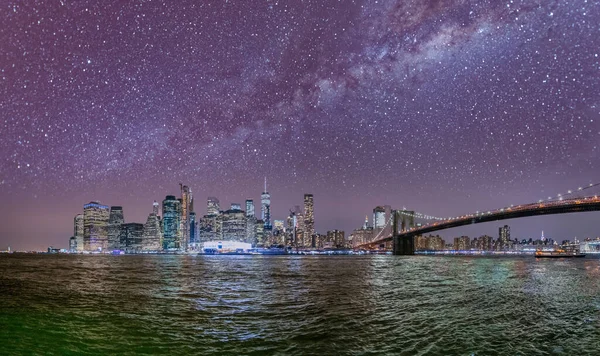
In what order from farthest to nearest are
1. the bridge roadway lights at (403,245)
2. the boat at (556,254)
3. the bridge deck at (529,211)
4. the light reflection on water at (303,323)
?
the boat at (556,254), the bridge roadway lights at (403,245), the bridge deck at (529,211), the light reflection on water at (303,323)

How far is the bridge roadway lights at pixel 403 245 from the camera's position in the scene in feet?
486

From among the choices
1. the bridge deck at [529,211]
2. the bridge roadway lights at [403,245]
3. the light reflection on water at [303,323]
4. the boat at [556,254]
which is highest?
the bridge deck at [529,211]

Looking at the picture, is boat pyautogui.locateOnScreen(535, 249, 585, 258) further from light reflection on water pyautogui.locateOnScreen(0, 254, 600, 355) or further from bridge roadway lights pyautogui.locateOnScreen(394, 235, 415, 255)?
light reflection on water pyautogui.locateOnScreen(0, 254, 600, 355)

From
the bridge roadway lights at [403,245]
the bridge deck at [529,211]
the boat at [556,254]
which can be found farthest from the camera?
the boat at [556,254]

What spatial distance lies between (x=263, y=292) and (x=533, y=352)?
20.6 meters

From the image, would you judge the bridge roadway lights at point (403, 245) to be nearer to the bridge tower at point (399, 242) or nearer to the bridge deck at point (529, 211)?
the bridge tower at point (399, 242)

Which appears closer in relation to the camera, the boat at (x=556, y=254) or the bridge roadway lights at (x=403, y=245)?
the bridge roadway lights at (x=403, y=245)

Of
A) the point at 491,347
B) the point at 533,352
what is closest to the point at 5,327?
the point at 491,347

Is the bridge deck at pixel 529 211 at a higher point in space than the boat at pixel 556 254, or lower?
higher

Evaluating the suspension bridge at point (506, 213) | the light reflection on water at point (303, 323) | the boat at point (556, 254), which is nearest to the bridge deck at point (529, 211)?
the suspension bridge at point (506, 213)

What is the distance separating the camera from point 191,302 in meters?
26.2

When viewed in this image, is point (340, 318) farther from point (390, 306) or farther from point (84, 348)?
point (84, 348)

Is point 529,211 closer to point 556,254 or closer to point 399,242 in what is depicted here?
point 399,242

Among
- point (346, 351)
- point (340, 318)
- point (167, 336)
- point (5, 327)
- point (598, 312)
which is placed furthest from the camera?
point (598, 312)
